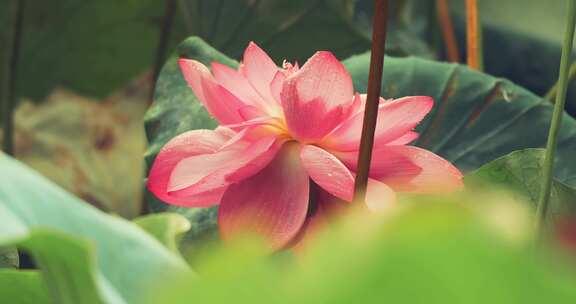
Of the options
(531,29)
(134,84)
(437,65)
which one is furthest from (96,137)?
(437,65)

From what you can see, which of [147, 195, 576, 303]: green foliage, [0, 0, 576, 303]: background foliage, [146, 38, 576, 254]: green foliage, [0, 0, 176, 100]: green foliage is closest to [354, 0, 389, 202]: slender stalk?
[0, 0, 576, 303]: background foliage

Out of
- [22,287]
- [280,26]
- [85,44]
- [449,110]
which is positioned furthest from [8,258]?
[85,44]

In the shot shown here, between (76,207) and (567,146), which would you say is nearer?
(76,207)

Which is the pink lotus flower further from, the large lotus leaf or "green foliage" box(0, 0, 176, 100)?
"green foliage" box(0, 0, 176, 100)

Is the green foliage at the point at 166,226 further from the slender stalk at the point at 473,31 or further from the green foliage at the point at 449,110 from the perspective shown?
the slender stalk at the point at 473,31

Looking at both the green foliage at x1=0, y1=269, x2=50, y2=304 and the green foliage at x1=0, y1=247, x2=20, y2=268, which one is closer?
the green foliage at x1=0, y1=269, x2=50, y2=304

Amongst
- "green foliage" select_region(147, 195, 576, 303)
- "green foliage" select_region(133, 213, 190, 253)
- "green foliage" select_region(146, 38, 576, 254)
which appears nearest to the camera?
"green foliage" select_region(147, 195, 576, 303)

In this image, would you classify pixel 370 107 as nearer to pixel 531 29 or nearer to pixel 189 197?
pixel 189 197
